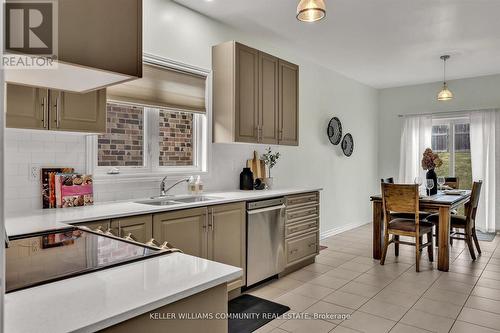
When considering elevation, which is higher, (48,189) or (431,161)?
(431,161)

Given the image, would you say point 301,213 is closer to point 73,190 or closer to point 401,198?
point 401,198

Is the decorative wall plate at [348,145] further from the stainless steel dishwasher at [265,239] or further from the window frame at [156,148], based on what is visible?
the window frame at [156,148]

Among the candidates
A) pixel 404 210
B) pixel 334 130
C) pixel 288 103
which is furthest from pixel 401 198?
pixel 334 130

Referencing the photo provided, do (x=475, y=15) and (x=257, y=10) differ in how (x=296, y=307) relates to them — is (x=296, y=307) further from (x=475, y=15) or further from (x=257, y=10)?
(x=475, y=15)

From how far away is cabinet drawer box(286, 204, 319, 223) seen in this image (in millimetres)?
3830

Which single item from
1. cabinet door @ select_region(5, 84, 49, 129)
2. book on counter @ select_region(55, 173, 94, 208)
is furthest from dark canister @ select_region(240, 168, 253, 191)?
cabinet door @ select_region(5, 84, 49, 129)

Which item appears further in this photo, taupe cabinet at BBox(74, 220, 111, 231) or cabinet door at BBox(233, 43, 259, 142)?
cabinet door at BBox(233, 43, 259, 142)

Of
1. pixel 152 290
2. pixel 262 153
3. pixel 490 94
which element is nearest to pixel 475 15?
pixel 262 153

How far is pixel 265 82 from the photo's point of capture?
3.93 m

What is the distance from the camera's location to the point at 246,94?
3.69 metres

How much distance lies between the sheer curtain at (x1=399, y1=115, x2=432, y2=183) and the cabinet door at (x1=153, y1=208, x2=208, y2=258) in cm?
527

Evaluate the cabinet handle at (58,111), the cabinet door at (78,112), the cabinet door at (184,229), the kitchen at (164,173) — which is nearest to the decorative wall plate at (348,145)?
the kitchen at (164,173)

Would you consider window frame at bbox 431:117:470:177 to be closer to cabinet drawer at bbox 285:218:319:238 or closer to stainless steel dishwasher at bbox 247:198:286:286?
cabinet drawer at bbox 285:218:319:238

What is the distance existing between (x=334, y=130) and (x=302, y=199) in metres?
2.25
